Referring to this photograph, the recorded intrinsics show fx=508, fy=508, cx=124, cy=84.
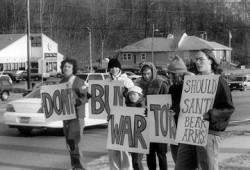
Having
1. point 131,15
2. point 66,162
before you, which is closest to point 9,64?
point 131,15

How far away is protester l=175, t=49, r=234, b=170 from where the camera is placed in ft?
17.2

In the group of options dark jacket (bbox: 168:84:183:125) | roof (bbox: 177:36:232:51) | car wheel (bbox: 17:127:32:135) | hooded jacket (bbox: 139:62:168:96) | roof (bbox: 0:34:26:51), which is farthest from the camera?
roof (bbox: 177:36:232:51)

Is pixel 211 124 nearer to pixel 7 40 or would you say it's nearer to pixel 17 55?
pixel 17 55

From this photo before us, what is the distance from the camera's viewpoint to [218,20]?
109m

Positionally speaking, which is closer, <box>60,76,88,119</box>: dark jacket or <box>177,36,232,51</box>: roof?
<box>60,76,88,119</box>: dark jacket

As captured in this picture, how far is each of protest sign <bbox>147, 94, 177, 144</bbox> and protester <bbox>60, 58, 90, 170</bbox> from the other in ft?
4.80

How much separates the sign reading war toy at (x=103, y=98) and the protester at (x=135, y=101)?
1.82 feet

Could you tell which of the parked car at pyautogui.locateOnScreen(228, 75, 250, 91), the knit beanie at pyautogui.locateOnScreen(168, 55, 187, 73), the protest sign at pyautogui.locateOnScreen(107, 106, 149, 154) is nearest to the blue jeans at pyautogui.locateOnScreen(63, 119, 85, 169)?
the protest sign at pyautogui.locateOnScreen(107, 106, 149, 154)

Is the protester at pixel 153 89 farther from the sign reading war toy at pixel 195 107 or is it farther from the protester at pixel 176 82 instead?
the sign reading war toy at pixel 195 107

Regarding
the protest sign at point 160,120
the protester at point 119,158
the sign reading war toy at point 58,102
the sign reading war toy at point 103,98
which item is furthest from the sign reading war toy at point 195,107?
the sign reading war toy at point 58,102

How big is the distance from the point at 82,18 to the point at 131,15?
1422cm

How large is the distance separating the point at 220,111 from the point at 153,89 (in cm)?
221

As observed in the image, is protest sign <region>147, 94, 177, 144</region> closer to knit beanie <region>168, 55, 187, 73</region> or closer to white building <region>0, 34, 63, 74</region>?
knit beanie <region>168, 55, 187, 73</region>

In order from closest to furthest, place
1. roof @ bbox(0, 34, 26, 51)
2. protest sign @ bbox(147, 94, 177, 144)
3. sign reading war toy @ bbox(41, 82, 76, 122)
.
Answer: 1. protest sign @ bbox(147, 94, 177, 144)
2. sign reading war toy @ bbox(41, 82, 76, 122)
3. roof @ bbox(0, 34, 26, 51)
